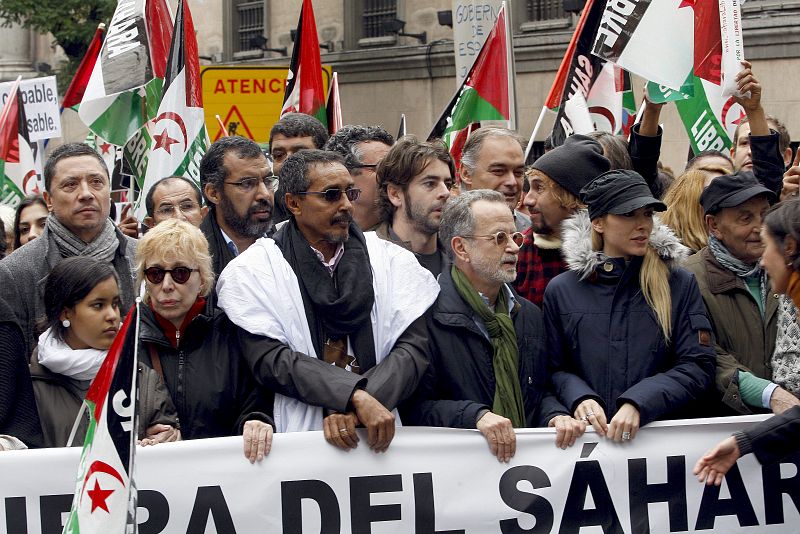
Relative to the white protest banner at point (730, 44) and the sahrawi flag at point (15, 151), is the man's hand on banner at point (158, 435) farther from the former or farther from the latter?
the sahrawi flag at point (15, 151)

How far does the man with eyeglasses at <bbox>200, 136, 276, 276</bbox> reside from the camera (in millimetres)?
5977

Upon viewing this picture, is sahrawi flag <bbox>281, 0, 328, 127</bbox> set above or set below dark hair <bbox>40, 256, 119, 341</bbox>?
above

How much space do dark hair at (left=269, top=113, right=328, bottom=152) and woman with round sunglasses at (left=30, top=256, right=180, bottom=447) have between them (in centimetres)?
247

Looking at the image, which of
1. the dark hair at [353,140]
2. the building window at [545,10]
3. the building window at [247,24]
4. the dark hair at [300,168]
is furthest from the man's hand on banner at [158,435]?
the building window at [247,24]

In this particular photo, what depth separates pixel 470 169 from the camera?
6.09 metres

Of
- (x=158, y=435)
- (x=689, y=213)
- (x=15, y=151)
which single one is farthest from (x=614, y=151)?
(x=15, y=151)

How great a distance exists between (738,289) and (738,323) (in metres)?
0.15

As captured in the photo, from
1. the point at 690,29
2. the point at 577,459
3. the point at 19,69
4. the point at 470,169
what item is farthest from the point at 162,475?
the point at 19,69

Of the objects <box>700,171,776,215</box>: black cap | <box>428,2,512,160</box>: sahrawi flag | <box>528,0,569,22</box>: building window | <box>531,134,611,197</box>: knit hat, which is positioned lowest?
<box>700,171,776,215</box>: black cap

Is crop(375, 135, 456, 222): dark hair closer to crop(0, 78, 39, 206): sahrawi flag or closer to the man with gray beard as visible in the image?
the man with gray beard

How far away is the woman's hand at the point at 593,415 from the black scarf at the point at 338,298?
0.73 m

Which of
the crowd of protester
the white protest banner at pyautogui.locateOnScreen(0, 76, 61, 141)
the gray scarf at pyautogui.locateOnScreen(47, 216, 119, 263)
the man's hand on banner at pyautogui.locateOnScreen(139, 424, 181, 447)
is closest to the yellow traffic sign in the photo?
the white protest banner at pyautogui.locateOnScreen(0, 76, 61, 141)

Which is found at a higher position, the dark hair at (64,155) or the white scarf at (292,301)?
the dark hair at (64,155)

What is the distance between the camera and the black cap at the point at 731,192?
5.16 metres
